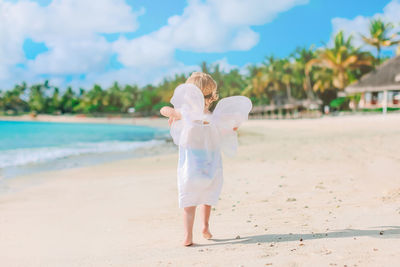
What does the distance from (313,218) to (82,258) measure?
89.8 inches

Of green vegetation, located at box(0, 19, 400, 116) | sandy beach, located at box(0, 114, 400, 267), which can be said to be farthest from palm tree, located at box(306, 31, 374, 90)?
sandy beach, located at box(0, 114, 400, 267)

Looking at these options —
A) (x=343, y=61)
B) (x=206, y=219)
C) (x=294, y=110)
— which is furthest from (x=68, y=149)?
(x=294, y=110)

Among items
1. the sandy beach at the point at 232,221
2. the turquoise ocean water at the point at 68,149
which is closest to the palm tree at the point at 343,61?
the turquoise ocean water at the point at 68,149

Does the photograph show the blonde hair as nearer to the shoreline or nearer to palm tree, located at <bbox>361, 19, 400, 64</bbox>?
palm tree, located at <bbox>361, 19, 400, 64</bbox>

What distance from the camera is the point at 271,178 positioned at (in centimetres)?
630

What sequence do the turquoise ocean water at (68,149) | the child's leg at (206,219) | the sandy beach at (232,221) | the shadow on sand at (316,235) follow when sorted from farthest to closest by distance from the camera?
the turquoise ocean water at (68,149) → the child's leg at (206,219) → the shadow on sand at (316,235) → the sandy beach at (232,221)

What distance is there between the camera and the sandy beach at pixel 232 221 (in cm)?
278

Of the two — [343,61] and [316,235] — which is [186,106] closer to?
[316,235]

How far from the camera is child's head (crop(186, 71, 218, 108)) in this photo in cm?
318

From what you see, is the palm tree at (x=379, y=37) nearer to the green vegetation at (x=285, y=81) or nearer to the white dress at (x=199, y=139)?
the green vegetation at (x=285, y=81)

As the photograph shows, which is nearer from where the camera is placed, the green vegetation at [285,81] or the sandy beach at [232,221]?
the sandy beach at [232,221]

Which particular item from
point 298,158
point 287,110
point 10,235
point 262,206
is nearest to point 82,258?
point 10,235

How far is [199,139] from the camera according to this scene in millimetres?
3146

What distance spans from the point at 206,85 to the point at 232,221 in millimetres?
1582
